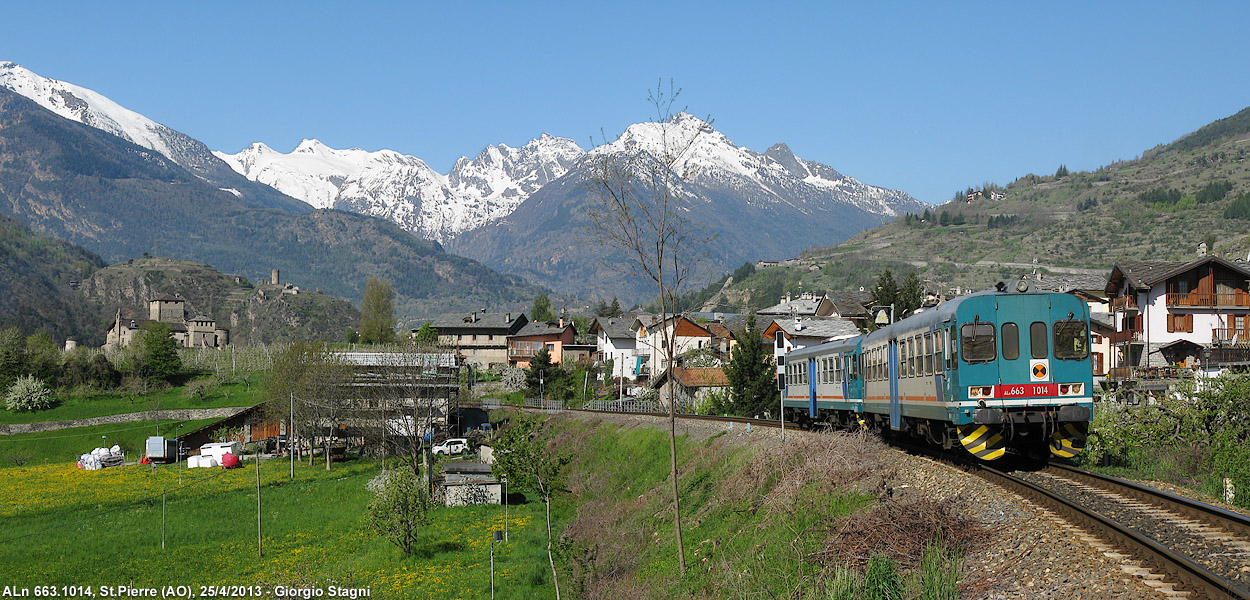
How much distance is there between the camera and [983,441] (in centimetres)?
2059

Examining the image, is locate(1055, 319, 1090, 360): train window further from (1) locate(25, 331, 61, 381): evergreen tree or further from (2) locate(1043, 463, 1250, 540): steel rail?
(1) locate(25, 331, 61, 381): evergreen tree

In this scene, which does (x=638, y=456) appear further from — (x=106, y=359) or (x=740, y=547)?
(x=106, y=359)

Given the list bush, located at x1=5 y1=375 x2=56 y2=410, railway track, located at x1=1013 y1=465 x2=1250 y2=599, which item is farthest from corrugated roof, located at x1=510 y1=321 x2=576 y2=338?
railway track, located at x1=1013 y1=465 x2=1250 y2=599

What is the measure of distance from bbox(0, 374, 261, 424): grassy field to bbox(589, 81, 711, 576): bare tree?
85.2 meters

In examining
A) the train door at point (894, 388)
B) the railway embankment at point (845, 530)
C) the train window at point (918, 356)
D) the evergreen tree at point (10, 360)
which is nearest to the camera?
the railway embankment at point (845, 530)

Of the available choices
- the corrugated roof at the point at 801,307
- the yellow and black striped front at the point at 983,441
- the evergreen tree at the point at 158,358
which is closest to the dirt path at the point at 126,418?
the evergreen tree at the point at 158,358

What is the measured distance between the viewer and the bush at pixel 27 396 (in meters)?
95.9

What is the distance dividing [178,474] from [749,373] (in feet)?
125

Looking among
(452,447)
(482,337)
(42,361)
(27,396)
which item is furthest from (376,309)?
(452,447)

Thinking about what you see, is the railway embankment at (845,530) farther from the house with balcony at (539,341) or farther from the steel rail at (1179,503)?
the house with balcony at (539,341)

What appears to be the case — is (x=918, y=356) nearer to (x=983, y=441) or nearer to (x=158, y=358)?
(x=983, y=441)

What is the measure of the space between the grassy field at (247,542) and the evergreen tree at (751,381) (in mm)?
20812

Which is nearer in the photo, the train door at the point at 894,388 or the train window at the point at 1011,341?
the train window at the point at 1011,341

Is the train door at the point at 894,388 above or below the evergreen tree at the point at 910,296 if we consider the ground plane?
below
